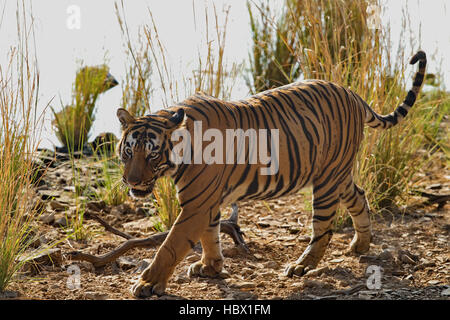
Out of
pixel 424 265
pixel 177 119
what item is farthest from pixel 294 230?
pixel 177 119

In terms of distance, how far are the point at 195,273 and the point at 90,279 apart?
0.67m

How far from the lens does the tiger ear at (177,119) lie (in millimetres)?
3500

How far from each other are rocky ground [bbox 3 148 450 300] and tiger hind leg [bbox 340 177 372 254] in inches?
3.6

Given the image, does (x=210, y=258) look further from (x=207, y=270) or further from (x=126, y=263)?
(x=126, y=263)

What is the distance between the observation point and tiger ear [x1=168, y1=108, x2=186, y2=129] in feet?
11.5

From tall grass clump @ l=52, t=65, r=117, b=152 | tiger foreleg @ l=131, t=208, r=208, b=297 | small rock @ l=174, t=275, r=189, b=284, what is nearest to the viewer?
tiger foreleg @ l=131, t=208, r=208, b=297

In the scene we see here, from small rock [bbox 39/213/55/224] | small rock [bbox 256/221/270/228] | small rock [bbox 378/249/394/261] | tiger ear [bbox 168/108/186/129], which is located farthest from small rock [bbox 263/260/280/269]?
small rock [bbox 39/213/55/224]

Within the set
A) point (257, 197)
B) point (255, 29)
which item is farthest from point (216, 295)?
point (255, 29)

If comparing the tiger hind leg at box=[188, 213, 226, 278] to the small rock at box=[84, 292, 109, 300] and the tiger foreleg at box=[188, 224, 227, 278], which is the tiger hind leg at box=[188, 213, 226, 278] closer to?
the tiger foreleg at box=[188, 224, 227, 278]

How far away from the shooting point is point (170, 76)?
4.88m

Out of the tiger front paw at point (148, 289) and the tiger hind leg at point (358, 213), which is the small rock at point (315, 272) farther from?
the tiger front paw at point (148, 289)

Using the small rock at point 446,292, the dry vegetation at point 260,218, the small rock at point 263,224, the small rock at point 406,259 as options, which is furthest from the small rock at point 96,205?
the small rock at point 446,292

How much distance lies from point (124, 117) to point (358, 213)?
1.82 m
